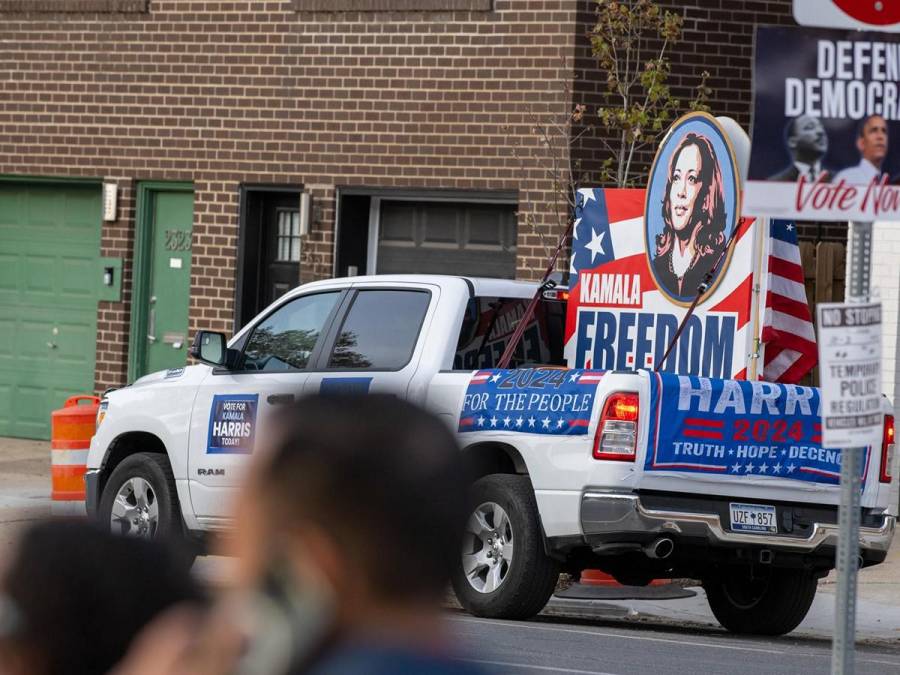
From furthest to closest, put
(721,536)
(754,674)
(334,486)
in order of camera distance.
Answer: (721,536) → (754,674) → (334,486)

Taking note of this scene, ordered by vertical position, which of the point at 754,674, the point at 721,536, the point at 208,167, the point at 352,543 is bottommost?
the point at 754,674

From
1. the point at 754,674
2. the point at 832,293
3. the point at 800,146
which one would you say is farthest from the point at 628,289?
the point at 800,146

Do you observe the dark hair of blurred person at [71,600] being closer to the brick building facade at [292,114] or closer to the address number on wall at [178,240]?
the brick building facade at [292,114]

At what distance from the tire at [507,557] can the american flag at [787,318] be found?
70.1 inches

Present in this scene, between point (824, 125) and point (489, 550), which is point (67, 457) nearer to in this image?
point (489, 550)

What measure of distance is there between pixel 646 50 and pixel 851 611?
10996mm

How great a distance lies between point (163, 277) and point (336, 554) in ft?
51.6

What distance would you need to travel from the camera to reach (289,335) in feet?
34.8

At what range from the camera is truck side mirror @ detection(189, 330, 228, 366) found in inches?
413

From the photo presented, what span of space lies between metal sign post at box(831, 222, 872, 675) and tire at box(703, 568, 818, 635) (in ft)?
17.5

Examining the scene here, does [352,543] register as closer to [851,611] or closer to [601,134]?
[851,611]

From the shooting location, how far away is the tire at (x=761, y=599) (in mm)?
10031

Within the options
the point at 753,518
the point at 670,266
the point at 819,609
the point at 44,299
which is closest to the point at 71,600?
the point at 753,518

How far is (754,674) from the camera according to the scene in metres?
8.17
